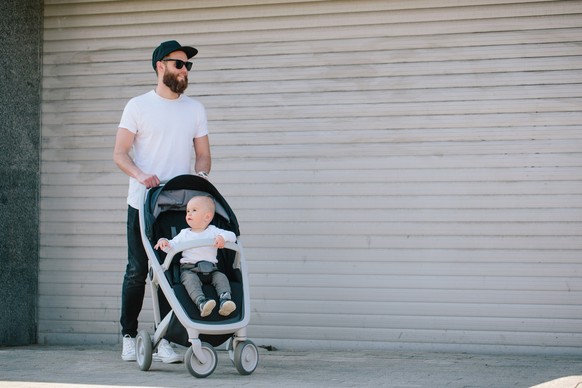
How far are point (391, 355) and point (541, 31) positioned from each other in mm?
2575

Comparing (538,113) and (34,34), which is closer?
(538,113)

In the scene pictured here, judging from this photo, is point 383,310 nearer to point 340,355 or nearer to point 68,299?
point 340,355

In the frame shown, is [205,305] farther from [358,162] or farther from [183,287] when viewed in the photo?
[358,162]

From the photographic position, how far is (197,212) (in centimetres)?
636

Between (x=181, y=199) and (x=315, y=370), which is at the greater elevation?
(x=181, y=199)

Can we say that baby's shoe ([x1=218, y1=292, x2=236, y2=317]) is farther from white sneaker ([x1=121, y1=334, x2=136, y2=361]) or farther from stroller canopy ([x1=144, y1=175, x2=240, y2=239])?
white sneaker ([x1=121, y1=334, x2=136, y2=361])

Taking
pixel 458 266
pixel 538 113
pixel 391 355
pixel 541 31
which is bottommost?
pixel 391 355

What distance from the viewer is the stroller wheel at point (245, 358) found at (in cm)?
624

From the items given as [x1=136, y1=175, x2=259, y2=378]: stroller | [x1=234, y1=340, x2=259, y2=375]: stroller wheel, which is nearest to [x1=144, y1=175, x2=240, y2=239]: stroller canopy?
[x1=136, y1=175, x2=259, y2=378]: stroller

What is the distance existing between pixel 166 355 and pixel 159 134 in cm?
143

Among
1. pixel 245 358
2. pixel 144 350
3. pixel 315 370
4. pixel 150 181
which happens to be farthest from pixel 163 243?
pixel 315 370

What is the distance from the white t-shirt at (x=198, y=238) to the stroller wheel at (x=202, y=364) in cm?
53

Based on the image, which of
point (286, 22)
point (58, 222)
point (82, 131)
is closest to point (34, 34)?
point (82, 131)

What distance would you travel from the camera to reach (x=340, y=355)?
24.7 feet
